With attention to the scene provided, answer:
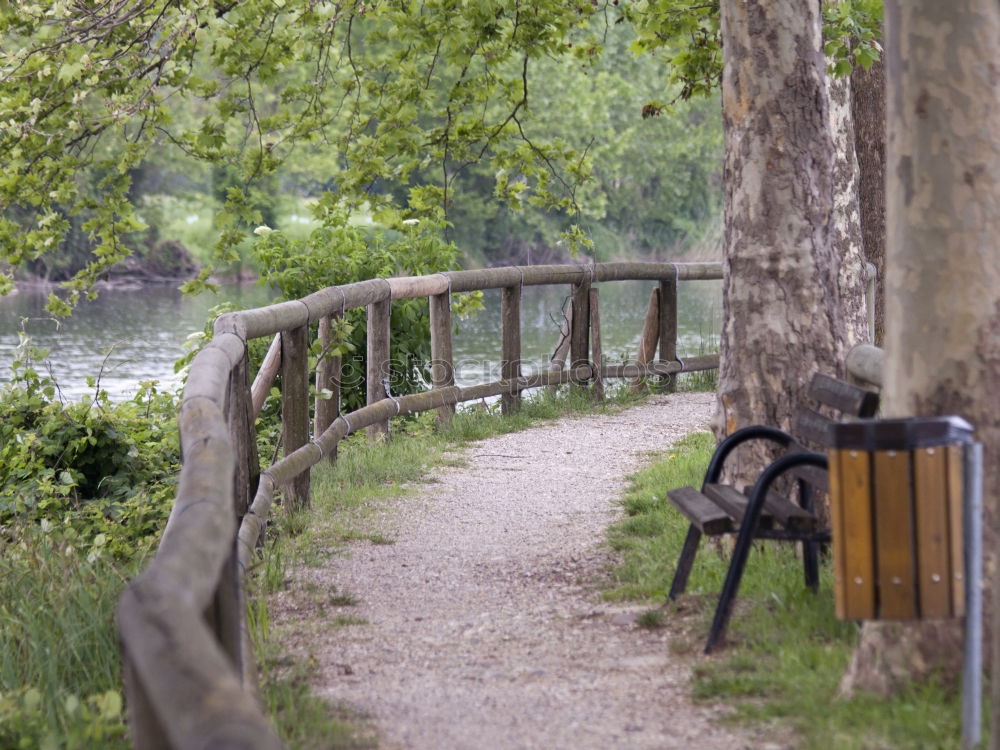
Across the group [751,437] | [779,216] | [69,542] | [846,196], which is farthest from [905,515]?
[846,196]

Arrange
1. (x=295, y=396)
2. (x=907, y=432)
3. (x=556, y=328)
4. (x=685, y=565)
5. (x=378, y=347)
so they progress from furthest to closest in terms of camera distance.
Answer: (x=556, y=328) → (x=378, y=347) → (x=295, y=396) → (x=685, y=565) → (x=907, y=432)

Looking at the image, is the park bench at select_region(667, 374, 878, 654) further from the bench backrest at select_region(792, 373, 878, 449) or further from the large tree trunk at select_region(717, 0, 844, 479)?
the large tree trunk at select_region(717, 0, 844, 479)

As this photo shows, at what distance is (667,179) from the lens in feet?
184

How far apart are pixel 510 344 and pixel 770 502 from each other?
6.14m

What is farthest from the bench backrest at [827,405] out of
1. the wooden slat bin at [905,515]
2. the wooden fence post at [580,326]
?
the wooden fence post at [580,326]

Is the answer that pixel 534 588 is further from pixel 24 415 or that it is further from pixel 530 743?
pixel 24 415

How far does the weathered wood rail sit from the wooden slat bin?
1534mm

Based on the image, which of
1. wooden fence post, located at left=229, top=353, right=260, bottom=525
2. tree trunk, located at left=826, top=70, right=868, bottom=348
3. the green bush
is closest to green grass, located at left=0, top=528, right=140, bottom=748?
wooden fence post, located at left=229, top=353, right=260, bottom=525

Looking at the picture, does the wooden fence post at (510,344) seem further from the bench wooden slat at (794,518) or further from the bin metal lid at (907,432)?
the bin metal lid at (907,432)

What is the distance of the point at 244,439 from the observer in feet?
19.2

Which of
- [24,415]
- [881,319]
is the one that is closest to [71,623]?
[24,415]

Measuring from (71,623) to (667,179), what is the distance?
53.2 m

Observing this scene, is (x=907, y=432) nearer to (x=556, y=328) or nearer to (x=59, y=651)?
(x=59, y=651)

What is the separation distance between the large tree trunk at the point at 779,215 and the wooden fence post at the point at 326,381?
2.97 metres
